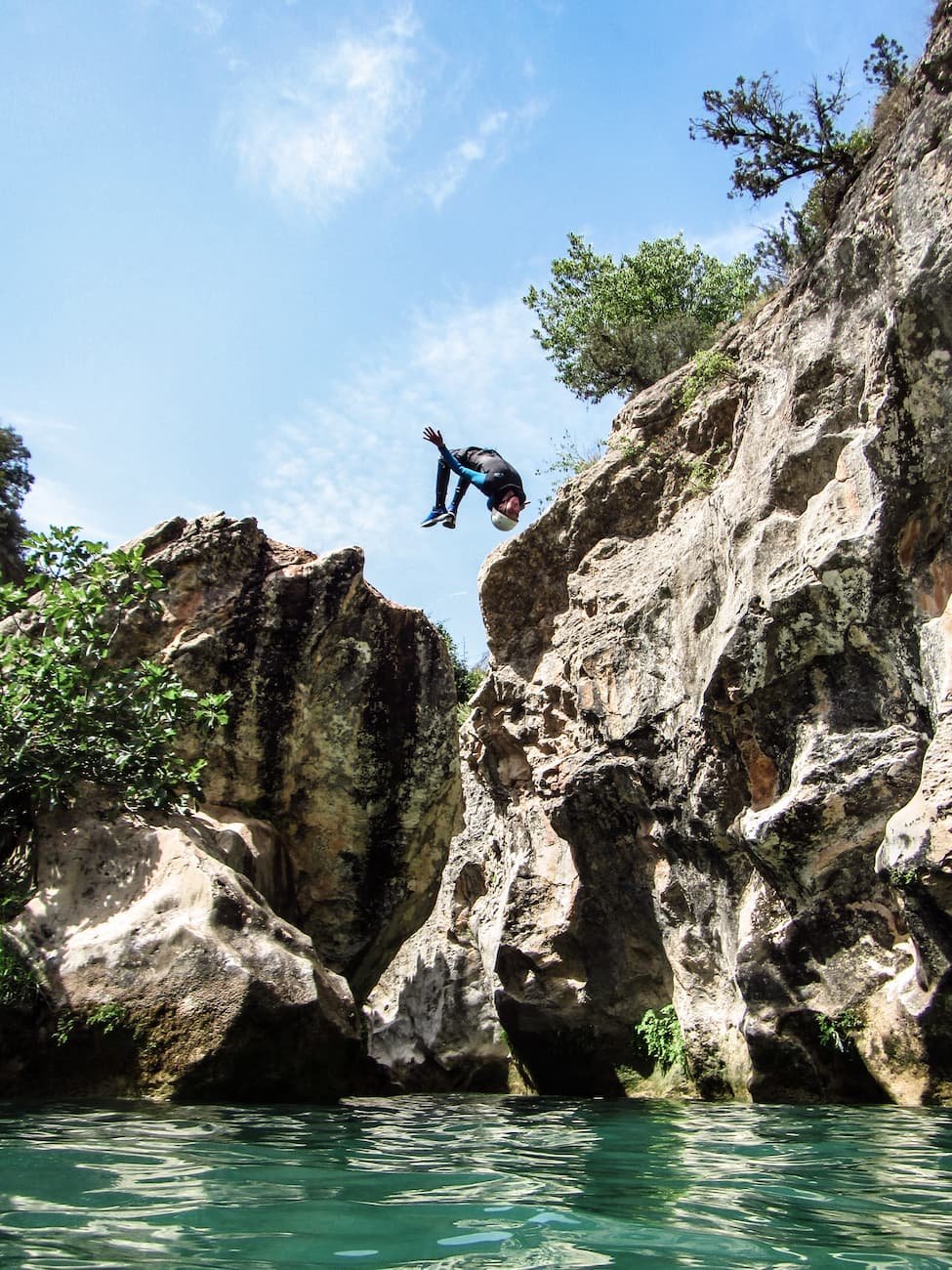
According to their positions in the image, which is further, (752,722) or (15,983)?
(752,722)

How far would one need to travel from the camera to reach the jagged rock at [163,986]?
748 cm

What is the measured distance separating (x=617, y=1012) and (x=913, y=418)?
30.4ft

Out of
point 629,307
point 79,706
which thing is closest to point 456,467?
point 79,706

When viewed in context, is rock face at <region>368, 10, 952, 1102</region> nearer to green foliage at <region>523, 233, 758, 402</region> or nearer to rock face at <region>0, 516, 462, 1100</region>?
rock face at <region>0, 516, 462, 1100</region>

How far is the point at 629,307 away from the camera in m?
27.3

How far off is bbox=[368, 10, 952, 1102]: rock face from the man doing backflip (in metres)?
2.87

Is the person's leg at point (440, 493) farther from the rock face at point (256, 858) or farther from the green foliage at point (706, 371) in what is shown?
the green foliage at point (706, 371)

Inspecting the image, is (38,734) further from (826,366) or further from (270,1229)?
(826,366)

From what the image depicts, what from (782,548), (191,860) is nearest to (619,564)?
(782,548)

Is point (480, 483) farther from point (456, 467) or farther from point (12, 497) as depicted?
point (12, 497)

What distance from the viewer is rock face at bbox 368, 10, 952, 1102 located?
34.2 feet

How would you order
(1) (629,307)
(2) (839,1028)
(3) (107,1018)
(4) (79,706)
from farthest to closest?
1. (1) (629,307)
2. (2) (839,1028)
3. (4) (79,706)
4. (3) (107,1018)

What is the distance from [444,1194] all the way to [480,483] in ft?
33.1

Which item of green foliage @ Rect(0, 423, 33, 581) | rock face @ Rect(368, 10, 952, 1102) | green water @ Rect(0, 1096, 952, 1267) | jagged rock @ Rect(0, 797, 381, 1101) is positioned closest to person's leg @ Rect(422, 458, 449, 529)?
rock face @ Rect(368, 10, 952, 1102)
